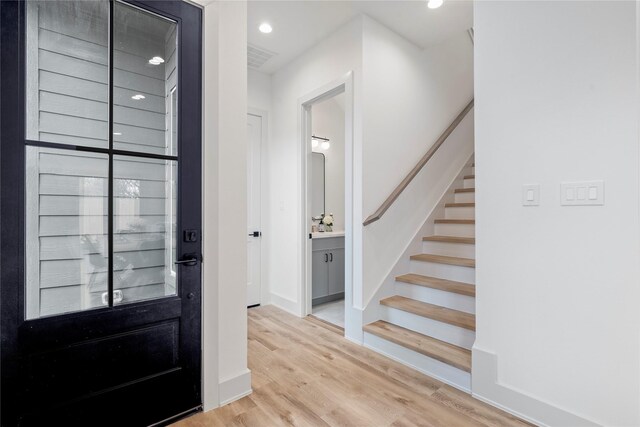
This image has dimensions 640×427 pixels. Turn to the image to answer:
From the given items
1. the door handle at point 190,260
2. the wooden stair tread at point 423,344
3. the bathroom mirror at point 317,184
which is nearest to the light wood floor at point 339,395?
the wooden stair tread at point 423,344

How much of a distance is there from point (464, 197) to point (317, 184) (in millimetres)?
1926

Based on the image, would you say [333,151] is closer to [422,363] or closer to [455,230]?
[455,230]

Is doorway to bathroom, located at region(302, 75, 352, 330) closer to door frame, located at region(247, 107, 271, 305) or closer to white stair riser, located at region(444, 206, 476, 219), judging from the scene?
door frame, located at region(247, 107, 271, 305)

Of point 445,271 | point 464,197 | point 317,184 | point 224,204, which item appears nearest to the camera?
point 224,204

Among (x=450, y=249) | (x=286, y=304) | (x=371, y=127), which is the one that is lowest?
(x=286, y=304)

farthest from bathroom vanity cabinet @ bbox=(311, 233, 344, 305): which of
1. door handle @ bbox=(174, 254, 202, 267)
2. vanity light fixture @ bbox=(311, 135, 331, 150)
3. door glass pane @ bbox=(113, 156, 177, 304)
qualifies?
door glass pane @ bbox=(113, 156, 177, 304)

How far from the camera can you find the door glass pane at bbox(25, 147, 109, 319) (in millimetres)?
1359

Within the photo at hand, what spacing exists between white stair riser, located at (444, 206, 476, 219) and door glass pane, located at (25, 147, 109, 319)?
10.2 ft

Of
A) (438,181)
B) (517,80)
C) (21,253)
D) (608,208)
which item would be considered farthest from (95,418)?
(438,181)

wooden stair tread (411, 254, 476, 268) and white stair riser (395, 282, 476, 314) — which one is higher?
wooden stair tread (411, 254, 476, 268)

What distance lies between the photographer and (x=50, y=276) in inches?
55.2

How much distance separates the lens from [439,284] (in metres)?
2.60

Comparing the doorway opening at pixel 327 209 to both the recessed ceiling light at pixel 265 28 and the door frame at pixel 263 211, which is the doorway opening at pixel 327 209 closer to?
the door frame at pixel 263 211

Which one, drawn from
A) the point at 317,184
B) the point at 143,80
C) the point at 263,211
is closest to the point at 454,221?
the point at 317,184
